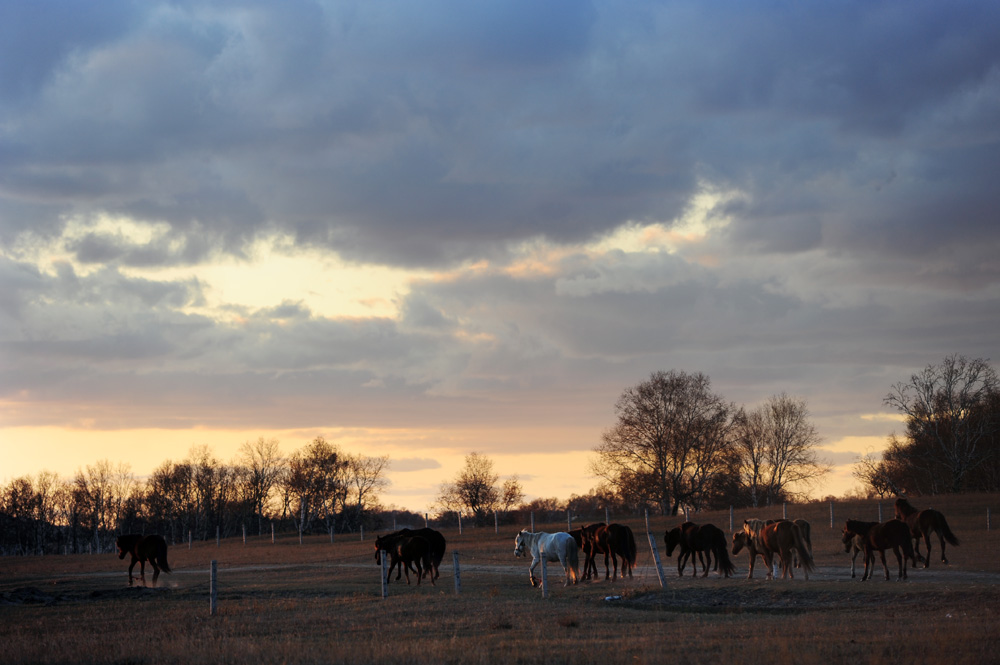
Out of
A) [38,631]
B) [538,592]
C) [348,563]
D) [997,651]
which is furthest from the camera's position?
[348,563]

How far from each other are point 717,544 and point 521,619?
1242cm

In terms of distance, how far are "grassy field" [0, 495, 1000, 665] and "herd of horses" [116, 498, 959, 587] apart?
84cm

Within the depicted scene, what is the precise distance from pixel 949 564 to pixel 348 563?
27368 millimetres

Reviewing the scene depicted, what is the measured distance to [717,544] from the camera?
29.0m

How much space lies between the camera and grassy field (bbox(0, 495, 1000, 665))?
13977 mm

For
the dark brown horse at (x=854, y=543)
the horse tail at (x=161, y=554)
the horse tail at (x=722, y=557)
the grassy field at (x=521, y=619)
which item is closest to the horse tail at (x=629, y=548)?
the grassy field at (x=521, y=619)

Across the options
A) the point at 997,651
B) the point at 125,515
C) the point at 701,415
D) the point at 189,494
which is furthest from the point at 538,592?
the point at 125,515

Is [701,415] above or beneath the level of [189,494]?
above

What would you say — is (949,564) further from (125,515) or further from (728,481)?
(125,515)

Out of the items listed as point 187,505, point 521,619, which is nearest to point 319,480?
point 187,505

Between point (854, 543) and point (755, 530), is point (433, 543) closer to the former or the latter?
point (755, 530)

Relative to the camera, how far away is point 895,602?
20375 mm

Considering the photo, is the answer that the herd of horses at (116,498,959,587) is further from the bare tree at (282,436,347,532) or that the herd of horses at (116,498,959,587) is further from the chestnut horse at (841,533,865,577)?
the bare tree at (282,436,347,532)

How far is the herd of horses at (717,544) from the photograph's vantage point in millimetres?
25547
